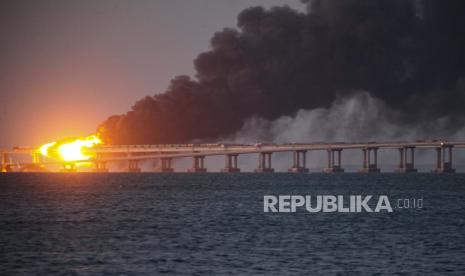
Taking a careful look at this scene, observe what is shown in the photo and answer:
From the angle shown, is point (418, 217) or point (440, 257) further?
point (418, 217)

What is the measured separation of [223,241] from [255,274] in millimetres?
16897

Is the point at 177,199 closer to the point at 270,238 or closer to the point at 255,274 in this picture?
the point at 270,238

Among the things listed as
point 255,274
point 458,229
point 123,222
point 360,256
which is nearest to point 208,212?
point 123,222

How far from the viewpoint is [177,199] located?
136 m

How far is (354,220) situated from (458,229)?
10.1 meters

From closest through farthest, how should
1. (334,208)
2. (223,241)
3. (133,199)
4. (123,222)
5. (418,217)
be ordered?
(223,241)
(123,222)
(418,217)
(334,208)
(133,199)

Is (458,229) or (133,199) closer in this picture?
(458,229)

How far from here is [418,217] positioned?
321ft

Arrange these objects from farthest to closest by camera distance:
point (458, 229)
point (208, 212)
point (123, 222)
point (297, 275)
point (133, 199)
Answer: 1. point (133, 199)
2. point (208, 212)
3. point (123, 222)
4. point (458, 229)
5. point (297, 275)

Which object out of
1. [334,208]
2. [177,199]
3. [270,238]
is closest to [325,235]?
[270,238]

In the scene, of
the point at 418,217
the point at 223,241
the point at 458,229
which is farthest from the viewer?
the point at 418,217

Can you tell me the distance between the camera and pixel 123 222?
9131 cm

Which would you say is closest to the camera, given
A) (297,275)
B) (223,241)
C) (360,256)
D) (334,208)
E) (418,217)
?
(297,275)

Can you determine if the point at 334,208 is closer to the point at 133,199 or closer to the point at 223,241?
the point at 133,199
